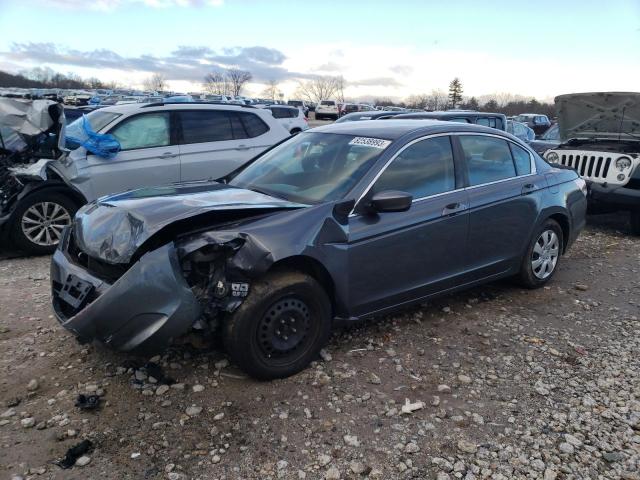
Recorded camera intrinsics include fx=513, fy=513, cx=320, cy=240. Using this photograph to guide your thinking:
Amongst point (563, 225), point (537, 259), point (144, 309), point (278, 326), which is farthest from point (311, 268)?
point (563, 225)

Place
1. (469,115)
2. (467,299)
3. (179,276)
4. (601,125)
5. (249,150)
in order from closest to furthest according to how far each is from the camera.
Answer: (179,276), (467,299), (249,150), (601,125), (469,115)

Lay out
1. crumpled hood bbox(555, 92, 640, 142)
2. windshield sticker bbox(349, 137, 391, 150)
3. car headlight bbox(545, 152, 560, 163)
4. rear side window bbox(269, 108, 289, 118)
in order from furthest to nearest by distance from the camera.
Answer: rear side window bbox(269, 108, 289, 118) → car headlight bbox(545, 152, 560, 163) → crumpled hood bbox(555, 92, 640, 142) → windshield sticker bbox(349, 137, 391, 150)

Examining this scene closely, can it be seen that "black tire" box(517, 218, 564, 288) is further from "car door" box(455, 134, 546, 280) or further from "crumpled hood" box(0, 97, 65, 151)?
"crumpled hood" box(0, 97, 65, 151)

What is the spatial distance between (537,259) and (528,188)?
78cm

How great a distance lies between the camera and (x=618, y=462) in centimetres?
276

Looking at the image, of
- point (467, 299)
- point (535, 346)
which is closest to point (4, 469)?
point (535, 346)

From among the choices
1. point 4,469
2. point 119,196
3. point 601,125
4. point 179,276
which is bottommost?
point 4,469

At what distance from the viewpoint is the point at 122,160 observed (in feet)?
21.9

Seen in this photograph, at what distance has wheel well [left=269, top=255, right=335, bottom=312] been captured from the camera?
338cm

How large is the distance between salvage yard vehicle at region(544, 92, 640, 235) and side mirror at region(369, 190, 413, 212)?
5.11 m

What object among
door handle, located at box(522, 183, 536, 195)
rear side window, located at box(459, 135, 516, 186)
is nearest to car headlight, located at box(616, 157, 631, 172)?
door handle, located at box(522, 183, 536, 195)

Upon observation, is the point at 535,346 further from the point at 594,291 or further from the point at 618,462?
the point at 594,291

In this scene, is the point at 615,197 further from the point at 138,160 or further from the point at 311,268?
the point at 138,160

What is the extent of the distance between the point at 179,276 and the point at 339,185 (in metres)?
1.36
